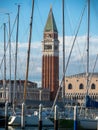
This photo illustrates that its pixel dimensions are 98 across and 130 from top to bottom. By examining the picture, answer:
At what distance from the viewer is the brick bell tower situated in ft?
554

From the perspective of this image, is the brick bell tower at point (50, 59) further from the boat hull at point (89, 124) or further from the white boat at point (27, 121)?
the boat hull at point (89, 124)

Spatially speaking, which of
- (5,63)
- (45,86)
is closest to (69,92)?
(45,86)

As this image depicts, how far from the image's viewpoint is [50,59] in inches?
6836

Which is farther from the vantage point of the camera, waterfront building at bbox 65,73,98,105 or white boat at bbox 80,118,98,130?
waterfront building at bbox 65,73,98,105

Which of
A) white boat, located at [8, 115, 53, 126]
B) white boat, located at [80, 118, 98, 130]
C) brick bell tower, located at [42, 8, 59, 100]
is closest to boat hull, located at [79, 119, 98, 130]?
white boat, located at [80, 118, 98, 130]

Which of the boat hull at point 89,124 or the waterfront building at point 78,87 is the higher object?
the waterfront building at point 78,87

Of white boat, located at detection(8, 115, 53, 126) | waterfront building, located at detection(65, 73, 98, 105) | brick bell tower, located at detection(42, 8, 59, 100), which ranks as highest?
brick bell tower, located at detection(42, 8, 59, 100)

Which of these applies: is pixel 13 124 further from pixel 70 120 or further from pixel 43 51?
pixel 43 51

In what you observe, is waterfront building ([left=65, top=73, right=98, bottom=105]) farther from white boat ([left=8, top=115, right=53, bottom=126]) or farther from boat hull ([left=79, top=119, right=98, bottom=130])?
boat hull ([left=79, top=119, right=98, bottom=130])

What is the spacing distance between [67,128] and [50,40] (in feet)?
475

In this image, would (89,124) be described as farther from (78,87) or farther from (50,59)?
(50,59)

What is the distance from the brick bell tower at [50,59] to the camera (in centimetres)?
16888

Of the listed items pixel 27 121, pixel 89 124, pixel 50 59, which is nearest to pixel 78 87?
pixel 50 59

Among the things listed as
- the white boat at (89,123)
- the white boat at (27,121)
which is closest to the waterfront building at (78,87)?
the white boat at (27,121)
